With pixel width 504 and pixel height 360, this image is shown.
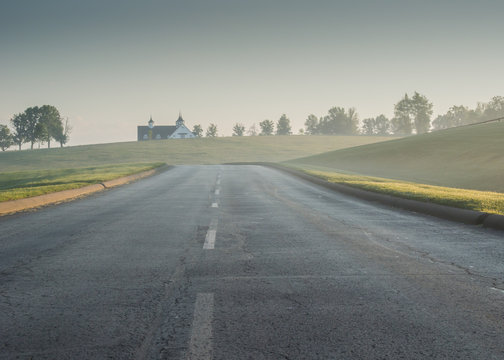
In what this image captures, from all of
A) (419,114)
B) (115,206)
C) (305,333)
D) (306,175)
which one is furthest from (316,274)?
(419,114)

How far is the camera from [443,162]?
35188 millimetres

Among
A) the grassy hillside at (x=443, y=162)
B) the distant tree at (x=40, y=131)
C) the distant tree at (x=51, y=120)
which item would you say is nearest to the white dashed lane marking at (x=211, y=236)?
the grassy hillside at (x=443, y=162)

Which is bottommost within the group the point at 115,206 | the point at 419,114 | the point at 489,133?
the point at 115,206

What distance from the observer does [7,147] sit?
14925cm

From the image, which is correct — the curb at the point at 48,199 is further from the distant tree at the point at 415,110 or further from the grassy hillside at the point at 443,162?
the distant tree at the point at 415,110

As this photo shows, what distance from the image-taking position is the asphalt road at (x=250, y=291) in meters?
2.96

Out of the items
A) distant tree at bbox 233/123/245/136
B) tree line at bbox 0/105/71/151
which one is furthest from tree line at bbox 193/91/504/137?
tree line at bbox 0/105/71/151

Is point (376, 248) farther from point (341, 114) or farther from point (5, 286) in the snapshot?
point (341, 114)

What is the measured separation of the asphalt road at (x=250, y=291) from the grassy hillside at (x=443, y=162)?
18.5 meters

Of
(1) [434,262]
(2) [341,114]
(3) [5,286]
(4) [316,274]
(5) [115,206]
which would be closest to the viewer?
(3) [5,286]

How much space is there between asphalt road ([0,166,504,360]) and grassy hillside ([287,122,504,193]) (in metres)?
18.5

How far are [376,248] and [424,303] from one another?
248 centimetres

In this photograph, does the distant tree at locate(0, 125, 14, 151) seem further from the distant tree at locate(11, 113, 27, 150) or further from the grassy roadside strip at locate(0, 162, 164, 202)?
the grassy roadside strip at locate(0, 162, 164, 202)

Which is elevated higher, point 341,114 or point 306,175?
point 341,114
